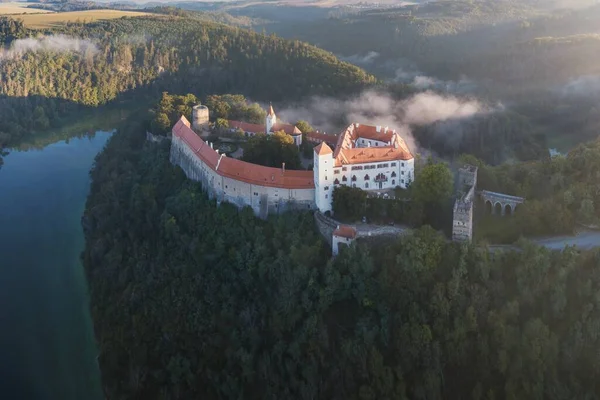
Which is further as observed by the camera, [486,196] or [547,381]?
[486,196]

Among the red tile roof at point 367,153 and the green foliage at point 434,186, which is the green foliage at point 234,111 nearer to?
the red tile roof at point 367,153

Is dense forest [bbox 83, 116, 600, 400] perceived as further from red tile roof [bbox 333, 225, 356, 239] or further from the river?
the river

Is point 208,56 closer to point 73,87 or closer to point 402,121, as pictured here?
point 73,87

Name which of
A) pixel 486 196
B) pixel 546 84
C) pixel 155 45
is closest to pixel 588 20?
pixel 546 84

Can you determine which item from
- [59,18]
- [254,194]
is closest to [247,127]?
[254,194]

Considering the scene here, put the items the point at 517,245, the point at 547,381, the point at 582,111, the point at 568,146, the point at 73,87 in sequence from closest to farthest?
the point at 547,381, the point at 517,245, the point at 568,146, the point at 582,111, the point at 73,87

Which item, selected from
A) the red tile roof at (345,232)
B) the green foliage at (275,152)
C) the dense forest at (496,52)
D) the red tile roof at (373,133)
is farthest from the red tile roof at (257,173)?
the dense forest at (496,52)
